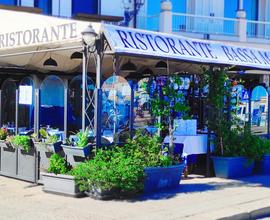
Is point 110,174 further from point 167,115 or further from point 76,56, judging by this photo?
point 76,56

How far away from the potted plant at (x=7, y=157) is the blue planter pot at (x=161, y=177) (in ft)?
9.68

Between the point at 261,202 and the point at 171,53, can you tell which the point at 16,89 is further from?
the point at 261,202

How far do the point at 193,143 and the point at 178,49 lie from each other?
2.33 m

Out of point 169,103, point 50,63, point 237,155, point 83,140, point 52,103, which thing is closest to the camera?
point 83,140

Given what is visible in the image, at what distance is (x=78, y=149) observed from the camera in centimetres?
946

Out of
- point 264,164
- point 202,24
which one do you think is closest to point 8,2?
point 202,24

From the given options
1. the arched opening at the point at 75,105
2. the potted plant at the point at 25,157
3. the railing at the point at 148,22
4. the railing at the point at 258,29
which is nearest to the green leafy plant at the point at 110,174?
the potted plant at the point at 25,157

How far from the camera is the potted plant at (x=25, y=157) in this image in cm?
1043

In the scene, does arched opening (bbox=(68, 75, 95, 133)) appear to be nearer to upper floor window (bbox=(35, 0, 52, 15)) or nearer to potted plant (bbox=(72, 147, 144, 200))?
potted plant (bbox=(72, 147, 144, 200))

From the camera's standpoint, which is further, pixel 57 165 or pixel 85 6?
pixel 85 6

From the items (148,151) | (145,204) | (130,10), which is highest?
(130,10)

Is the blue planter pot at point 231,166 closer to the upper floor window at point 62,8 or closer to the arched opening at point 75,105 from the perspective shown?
the arched opening at point 75,105

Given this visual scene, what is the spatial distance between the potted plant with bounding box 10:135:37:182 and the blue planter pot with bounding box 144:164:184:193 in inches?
89.6

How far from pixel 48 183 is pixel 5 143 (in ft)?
6.53
